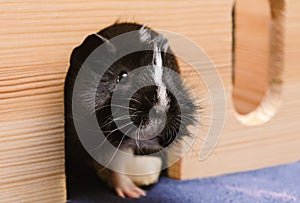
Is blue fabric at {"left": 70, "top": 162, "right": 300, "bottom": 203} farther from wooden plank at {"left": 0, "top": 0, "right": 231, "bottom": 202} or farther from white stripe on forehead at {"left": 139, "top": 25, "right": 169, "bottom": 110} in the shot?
white stripe on forehead at {"left": 139, "top": 25, "right": 169, "bottom": 110}

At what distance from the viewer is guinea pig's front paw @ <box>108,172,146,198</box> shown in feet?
4.33

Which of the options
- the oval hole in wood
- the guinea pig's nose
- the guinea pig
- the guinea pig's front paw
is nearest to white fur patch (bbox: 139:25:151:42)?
the guinea pig

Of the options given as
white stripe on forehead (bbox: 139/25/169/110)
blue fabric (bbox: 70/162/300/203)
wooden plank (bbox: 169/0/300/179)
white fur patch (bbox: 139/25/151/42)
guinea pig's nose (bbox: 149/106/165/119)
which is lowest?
blue fabric (bbox: 70/162/300/203)

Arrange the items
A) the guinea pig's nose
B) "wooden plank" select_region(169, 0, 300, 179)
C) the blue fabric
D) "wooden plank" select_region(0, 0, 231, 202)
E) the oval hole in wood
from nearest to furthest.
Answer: the guinea pig's nose → "wooden plank" select_region(0, 0, 231, 202) → the blue fabric → "wooden plank" select_region(169, 0, 300, 179) → the oval hole in wood

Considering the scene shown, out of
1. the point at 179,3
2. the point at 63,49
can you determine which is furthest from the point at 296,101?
the point at 63,49

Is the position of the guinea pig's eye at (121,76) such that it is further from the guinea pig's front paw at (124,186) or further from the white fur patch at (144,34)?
the guinea pig's front paw at (124,186)

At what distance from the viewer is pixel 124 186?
134cm

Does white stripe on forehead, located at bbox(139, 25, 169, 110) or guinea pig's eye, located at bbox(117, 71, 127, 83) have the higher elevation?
white stripe on forehead, located at bbox(139, 25, 169, 110)

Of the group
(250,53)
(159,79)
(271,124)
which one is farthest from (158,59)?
(250,53)

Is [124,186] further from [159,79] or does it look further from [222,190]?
[159,79]

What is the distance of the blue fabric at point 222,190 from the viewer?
50.5 inches

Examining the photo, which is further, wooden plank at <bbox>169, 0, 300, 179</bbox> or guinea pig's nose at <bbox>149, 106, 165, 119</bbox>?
wooden plank at <bbox>169, 0, 300, 179</bbox>

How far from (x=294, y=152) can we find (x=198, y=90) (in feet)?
1.22

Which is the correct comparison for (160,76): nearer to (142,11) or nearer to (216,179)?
(142,11)
